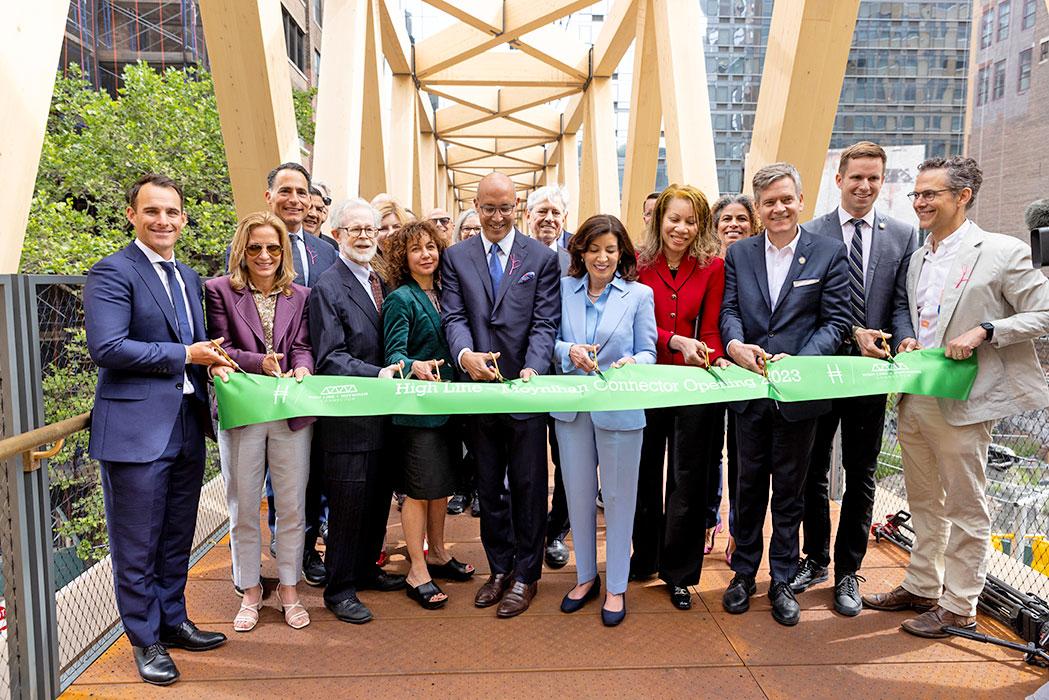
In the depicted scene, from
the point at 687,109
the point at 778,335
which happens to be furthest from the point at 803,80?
the point at 778,335

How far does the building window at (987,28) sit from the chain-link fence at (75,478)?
3635 centimetres

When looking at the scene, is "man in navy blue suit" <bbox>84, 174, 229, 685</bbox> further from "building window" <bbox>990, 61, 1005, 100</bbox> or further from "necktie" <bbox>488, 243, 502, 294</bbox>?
"building window" <bbox>990, 61, 1005, 100</bbox>

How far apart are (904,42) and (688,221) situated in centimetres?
3592

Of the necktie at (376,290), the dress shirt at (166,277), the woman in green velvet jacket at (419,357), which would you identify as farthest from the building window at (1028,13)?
the dress shirt at (166,277)

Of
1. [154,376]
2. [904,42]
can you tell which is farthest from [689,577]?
[904,42]

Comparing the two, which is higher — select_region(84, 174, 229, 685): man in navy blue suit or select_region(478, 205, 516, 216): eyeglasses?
select_region(478, 205, 516, 216): eyeglasses

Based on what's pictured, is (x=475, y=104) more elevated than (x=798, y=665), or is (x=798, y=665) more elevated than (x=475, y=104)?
(x=475, y=104)

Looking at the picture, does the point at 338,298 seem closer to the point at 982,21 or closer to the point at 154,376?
the point at 154,376

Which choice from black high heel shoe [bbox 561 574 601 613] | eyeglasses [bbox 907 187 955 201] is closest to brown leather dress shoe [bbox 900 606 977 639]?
black high heel shoe [bbox 561 574 601 613]

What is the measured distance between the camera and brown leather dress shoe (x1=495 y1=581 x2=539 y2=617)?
378 centimetres

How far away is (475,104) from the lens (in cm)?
2009

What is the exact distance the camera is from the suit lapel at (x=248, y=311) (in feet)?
11.7

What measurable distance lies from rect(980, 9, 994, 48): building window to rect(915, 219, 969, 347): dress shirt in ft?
114

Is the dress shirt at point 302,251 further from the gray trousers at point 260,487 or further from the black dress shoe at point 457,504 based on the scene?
the black dress shoe at point 457,504
